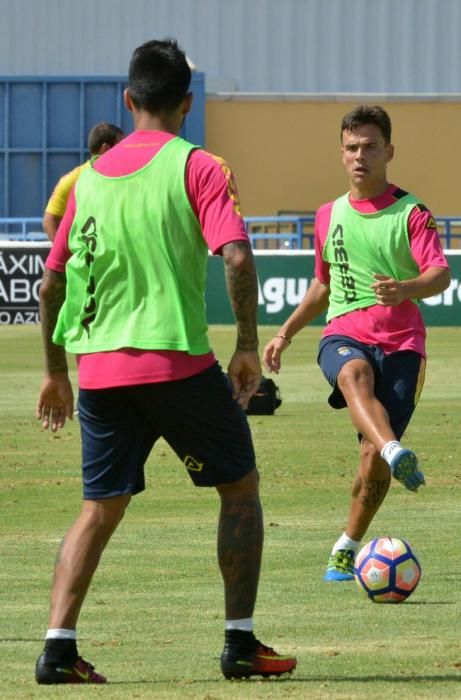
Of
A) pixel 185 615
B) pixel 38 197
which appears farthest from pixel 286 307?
pixel 185 615

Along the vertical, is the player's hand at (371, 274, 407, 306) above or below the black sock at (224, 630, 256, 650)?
above

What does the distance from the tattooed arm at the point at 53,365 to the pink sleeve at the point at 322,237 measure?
2.62 metres

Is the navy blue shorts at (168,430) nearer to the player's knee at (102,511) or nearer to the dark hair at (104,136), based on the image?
the player's knee at (102,511)

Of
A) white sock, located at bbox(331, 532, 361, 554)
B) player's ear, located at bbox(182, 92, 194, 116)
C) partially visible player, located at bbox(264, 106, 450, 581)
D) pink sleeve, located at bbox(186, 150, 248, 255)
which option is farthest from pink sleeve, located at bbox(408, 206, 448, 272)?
pink sleeve, located at bbox(186, 150, 248, 255)

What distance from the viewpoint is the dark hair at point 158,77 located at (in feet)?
19.6

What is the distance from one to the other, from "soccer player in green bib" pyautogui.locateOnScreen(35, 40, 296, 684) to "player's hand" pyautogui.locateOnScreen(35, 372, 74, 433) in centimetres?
24

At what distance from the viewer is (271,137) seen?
45.8 m

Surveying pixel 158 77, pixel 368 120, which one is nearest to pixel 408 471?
pixel 368 120

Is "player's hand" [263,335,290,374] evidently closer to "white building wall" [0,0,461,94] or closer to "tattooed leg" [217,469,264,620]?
"tattooed leg" [217,469,264,620]

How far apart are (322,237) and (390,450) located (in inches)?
58.8

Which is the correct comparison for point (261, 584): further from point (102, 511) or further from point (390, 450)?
point (102, 511)

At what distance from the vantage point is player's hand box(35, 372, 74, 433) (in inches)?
249

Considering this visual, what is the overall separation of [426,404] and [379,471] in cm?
977

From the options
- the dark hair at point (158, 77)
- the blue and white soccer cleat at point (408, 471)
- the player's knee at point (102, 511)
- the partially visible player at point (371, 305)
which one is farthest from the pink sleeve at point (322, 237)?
the player's knee at point (102, 511)
